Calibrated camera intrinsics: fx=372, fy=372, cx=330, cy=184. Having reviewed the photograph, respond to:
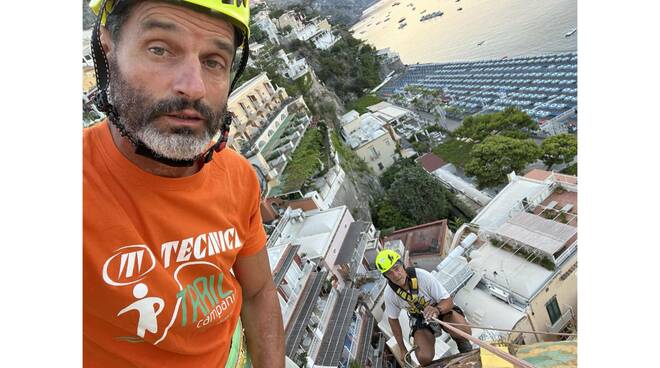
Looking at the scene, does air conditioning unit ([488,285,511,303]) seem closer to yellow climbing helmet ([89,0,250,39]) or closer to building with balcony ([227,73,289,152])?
yellow climbing helmet ([89,0,250,39])

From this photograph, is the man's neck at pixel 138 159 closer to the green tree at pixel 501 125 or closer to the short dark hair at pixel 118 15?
the short dark hair at pixel 118 15

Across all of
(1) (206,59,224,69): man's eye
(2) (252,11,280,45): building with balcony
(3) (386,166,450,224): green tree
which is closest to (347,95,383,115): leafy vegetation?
(2) (252,11,280,45): building with balcony

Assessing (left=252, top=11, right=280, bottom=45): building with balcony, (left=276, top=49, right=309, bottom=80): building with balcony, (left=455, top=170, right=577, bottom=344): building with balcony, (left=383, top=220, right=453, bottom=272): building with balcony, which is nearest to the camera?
(left=455, top=170, right=577, bottom=344): building with balcony

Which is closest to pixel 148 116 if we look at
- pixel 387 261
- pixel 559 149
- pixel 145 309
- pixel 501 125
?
pixel 145 309

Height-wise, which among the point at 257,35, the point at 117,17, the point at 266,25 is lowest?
the point at 257,35

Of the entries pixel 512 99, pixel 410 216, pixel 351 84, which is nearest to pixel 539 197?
pixel 410 216

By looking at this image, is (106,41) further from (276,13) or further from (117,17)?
(276,13)
